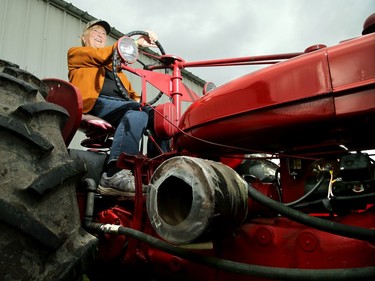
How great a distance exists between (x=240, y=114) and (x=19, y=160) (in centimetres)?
66

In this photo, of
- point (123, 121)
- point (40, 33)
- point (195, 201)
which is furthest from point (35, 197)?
point (40, 33)

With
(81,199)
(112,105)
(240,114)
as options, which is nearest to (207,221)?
(240,114)

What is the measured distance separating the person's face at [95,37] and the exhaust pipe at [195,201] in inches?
73.0

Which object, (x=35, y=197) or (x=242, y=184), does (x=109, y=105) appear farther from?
(x=242, y=184)

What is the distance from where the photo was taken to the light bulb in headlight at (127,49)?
1751mm

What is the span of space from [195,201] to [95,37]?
80.9 inches

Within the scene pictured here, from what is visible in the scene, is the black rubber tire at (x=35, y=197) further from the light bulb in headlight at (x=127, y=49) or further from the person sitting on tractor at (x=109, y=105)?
the light bulb in headlight at (x=127, y=49)

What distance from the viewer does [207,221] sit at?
804 millimetres

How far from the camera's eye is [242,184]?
0.94 m

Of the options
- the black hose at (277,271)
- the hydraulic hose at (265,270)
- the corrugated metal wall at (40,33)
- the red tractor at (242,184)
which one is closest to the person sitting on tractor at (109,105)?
the red tractor at (242,184)

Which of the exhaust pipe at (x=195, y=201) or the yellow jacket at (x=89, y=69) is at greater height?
the yellow jacket at (x=89, y=69)

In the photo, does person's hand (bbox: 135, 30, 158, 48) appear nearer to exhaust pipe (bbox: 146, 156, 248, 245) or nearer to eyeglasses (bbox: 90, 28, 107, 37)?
eyeglasses (bbox: 90, 28, 107, 37)

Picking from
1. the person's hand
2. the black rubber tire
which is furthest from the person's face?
the black rubber tire

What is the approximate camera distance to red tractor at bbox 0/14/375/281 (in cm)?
86
